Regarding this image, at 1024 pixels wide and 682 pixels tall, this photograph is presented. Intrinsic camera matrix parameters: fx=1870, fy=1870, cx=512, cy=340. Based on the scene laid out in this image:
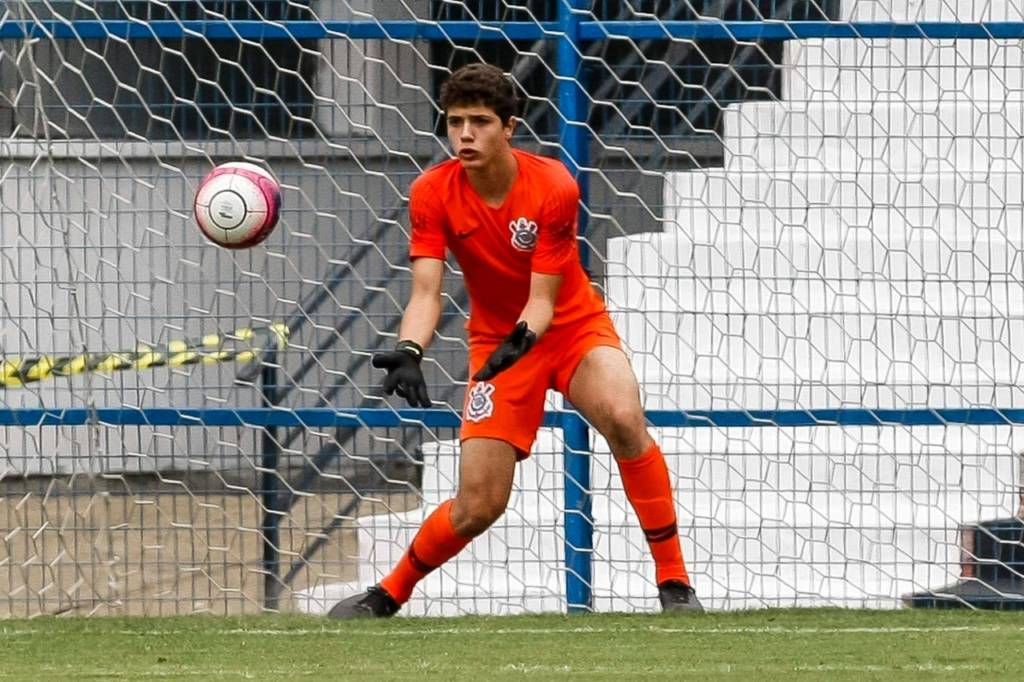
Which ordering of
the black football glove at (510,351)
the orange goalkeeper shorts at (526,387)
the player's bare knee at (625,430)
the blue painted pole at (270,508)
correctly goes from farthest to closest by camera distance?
the blue painted pole at (270,508) → the orange goalkeeper shorts at (526,387) → the player's bare knee at (625,430) → the black football glove at (510,351)

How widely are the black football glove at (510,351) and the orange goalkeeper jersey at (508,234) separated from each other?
0.30m

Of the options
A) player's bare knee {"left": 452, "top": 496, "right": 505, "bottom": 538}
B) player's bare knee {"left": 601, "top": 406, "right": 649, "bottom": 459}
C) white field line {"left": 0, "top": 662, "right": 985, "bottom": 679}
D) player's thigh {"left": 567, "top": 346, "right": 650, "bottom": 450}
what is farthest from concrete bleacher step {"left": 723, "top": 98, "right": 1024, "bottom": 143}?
white field line {"left": 0, "top": 662, "right": 985, "bottom": 679}

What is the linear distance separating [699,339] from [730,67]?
1.36 m

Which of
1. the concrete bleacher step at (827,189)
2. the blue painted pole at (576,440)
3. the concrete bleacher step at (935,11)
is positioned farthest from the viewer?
the concrete bleacher step at (935,11)

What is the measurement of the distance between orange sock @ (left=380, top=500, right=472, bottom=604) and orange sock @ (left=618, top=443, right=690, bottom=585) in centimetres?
56

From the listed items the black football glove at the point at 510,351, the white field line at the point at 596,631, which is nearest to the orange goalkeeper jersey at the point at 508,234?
the black football glove at the point at 510,351

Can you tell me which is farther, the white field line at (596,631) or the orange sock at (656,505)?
the orange sock at (656,505)

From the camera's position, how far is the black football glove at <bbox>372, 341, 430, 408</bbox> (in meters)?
5.36

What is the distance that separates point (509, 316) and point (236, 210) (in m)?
0.94

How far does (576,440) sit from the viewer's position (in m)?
6.67

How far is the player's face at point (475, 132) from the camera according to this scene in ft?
18.8

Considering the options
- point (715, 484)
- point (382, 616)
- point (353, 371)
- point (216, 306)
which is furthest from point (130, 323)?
point (715, 484)

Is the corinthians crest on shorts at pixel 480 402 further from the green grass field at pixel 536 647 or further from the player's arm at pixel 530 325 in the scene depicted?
the green grass field at pixel 536 647

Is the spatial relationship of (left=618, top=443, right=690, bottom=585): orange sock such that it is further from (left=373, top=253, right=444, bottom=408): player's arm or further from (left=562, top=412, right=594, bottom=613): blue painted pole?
(left=373, top=253, right=444, bottom=408): player's arm
